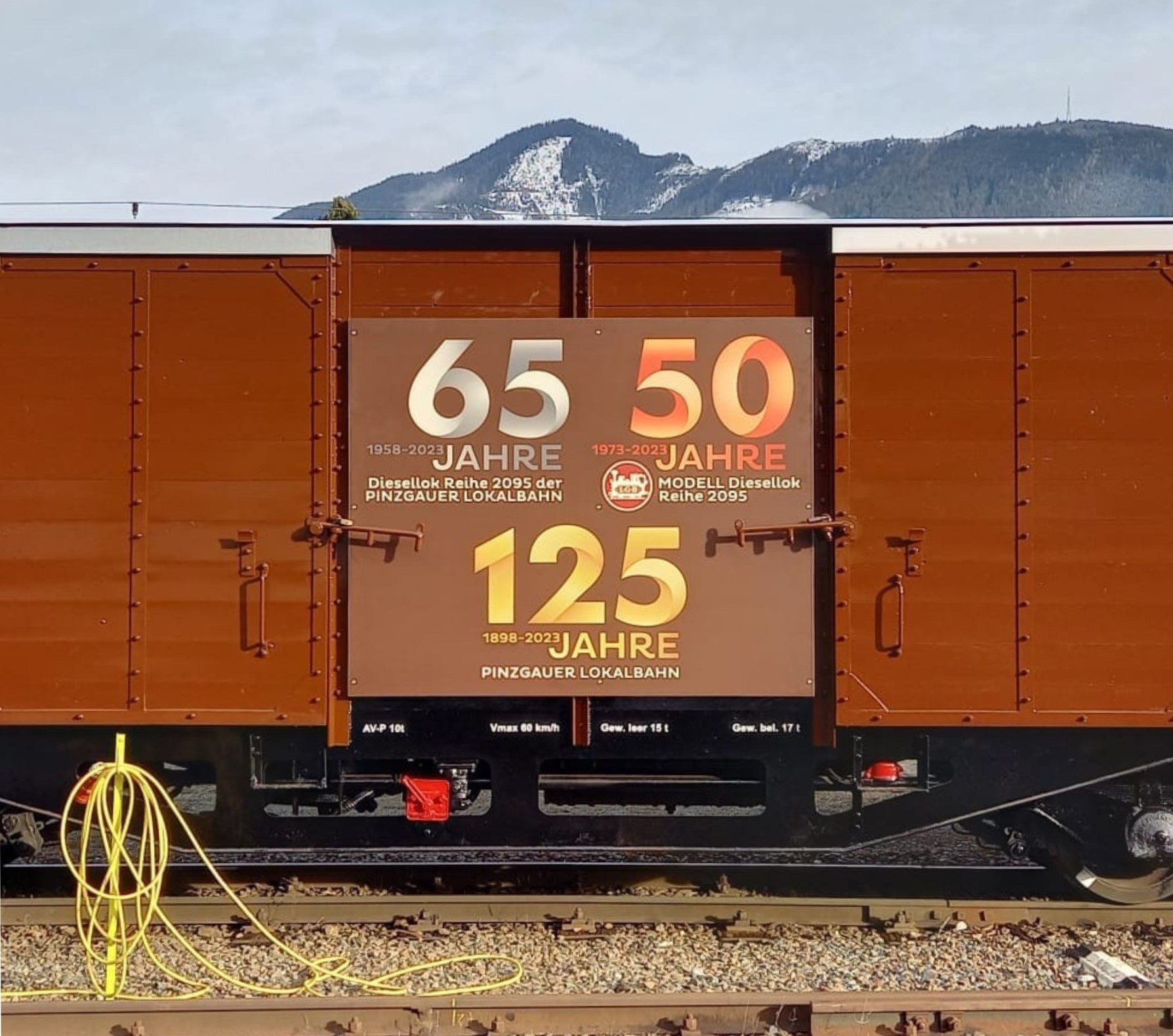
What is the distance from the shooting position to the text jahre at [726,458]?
485cm

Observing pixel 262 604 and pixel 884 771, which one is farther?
pixel 884 771

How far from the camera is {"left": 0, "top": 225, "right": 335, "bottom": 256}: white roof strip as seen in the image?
493 centimetres

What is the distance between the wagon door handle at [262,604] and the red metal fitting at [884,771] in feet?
9.80

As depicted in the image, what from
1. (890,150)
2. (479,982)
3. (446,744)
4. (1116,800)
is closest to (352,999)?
(479,982)

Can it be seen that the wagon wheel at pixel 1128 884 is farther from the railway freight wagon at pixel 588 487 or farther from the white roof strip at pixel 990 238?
the white roof strip at pixel 990 238

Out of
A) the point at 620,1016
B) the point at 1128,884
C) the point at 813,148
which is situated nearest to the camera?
the point at 620,1016

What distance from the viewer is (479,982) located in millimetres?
4539

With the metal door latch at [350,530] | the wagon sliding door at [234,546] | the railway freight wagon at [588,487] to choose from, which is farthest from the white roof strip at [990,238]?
the wagon sliding door at [234,546]

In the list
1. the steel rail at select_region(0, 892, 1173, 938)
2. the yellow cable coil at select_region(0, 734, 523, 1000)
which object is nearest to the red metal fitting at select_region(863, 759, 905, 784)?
the steel rail at select_region(0, 892, 1173, 938)

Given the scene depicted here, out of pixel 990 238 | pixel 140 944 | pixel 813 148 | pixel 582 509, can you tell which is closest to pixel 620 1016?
pixel 582 509

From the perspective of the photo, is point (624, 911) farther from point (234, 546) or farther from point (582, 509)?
point (234, 546)

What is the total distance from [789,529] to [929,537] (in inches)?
26.1

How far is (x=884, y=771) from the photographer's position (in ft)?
17.2

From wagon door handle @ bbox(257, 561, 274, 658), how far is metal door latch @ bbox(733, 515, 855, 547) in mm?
2179
